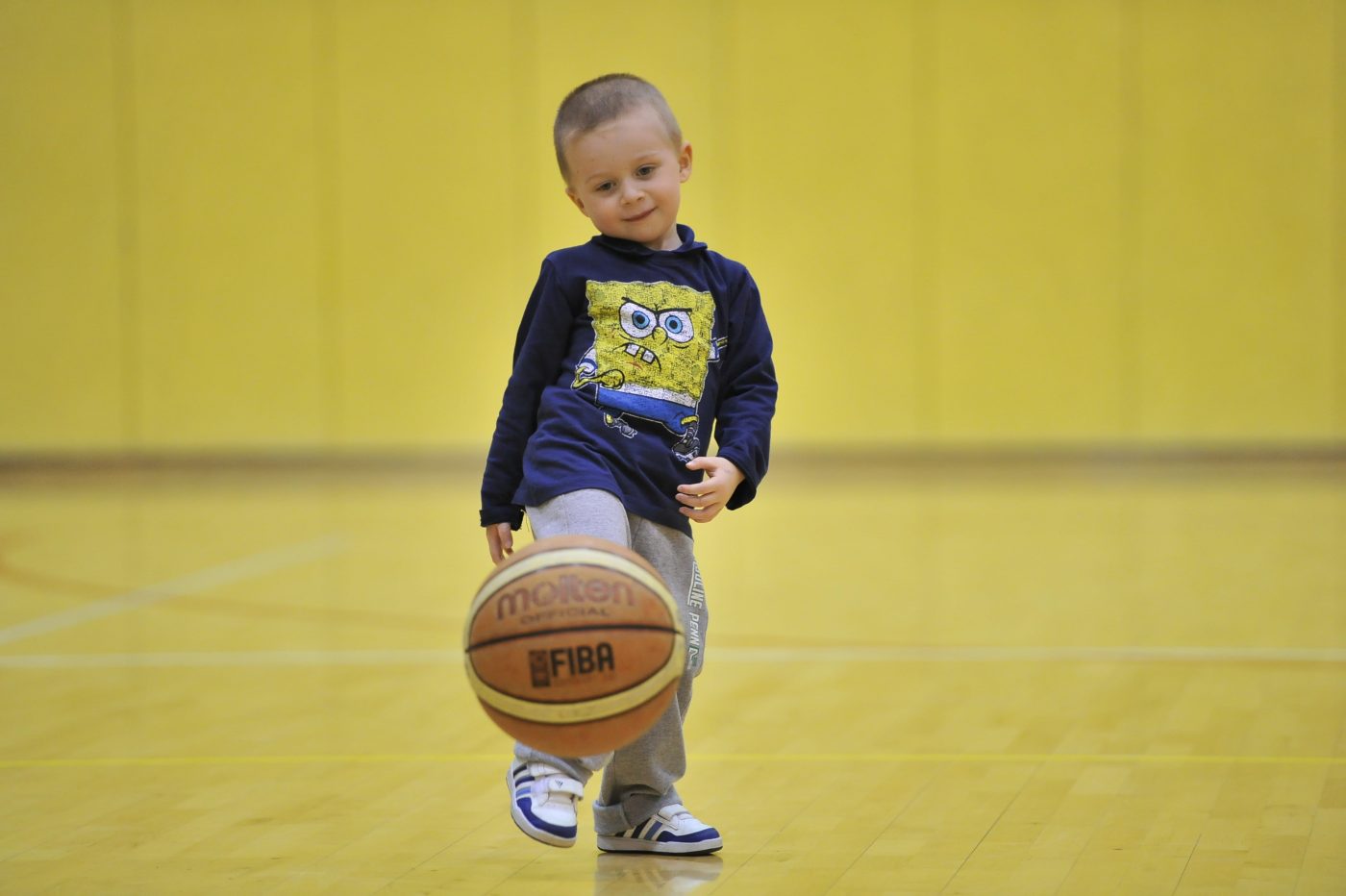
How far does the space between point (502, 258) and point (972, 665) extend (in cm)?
754

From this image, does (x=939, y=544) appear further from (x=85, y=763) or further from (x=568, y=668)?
(x=568, y=668)

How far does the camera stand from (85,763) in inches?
138

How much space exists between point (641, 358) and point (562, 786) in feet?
2.27

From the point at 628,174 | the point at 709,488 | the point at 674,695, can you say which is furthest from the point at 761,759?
the point at 628,174

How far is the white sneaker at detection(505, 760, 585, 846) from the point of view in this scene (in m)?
2.54

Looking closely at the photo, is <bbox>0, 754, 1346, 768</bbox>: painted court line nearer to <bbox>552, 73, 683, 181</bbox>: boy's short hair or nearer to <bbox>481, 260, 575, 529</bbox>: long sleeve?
<bbox>481, 260, 575, 529</bbox>: long sleeve

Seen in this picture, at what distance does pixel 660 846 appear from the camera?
9.16 ft

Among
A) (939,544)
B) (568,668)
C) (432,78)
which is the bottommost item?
(939,544)

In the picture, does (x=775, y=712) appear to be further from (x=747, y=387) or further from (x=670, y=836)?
(x=747, y=387)

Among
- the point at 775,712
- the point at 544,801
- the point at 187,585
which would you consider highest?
the point at 544,801

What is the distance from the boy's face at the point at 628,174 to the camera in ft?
8.66

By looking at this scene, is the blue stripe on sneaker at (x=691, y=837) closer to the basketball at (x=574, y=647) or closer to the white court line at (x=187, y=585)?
the basketball at (x=574, y=647)

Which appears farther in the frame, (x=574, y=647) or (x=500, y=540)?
(x=500, y=540)

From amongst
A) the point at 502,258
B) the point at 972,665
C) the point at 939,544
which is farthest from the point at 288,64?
the point at 972,665
